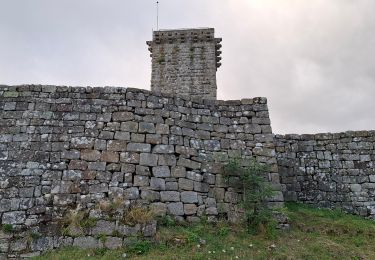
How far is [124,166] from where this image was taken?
7.97 m

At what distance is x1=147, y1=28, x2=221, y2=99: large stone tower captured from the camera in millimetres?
20188

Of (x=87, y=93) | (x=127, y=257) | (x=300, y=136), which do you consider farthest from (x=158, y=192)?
(x=300, y=136)

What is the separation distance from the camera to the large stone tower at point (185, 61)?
20.2 meters

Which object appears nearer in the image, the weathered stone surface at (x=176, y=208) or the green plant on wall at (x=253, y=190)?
the weathered stone surface at (x=176, y=208)

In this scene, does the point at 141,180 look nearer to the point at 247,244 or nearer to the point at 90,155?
the point at 90,155

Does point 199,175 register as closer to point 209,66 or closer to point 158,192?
point 158,192

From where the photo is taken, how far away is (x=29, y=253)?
6.73 metres

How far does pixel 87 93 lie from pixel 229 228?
4386 millimetres

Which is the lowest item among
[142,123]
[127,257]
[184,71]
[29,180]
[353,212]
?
[127,257]

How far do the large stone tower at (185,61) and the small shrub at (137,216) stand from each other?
1275 cm

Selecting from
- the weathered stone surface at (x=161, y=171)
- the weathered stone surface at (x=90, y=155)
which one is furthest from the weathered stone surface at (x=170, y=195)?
the weathered stone surface at (x=90, y=155)

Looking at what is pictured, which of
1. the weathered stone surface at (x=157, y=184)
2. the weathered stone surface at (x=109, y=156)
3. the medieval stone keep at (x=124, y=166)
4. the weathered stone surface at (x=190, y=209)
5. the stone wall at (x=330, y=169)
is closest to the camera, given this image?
the medieval stone keep at (x=124, y=166)

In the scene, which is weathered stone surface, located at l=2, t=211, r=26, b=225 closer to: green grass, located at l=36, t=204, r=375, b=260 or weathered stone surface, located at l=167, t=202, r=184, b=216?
green grass, located at l=36, t=204, r=375, b=260

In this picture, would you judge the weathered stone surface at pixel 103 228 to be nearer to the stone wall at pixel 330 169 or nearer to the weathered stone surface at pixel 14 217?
the weathered stone surface at pixel 14 217
